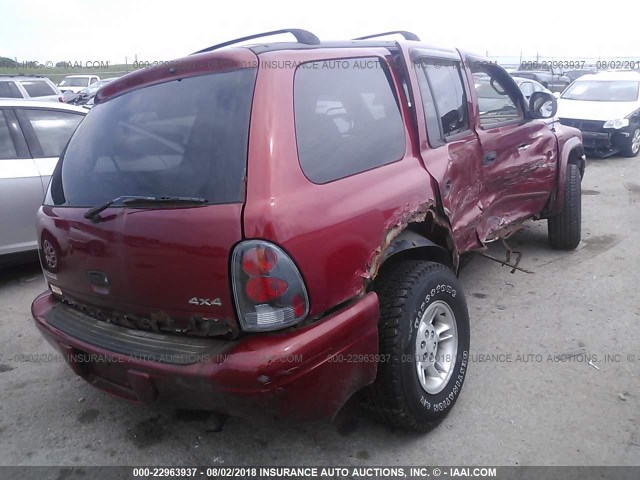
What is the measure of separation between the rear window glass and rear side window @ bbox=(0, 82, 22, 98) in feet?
40.4

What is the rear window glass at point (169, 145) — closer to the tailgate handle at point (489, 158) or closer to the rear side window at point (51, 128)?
the tailgate handle at point (489, 158)

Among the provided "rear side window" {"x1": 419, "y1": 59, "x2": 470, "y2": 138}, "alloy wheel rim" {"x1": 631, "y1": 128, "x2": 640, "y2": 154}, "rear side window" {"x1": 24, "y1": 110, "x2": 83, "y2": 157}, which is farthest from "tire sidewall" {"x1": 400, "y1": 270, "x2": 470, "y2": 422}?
"alloy wheel rim" {"x1": 631, "y1": 128, "x2": 640, "y2": 154}

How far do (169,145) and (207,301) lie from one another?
0.68 m

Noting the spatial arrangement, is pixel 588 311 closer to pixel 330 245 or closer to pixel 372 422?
pixel 372 422

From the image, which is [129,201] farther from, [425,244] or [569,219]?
[569,219]

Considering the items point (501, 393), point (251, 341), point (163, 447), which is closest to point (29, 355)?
point (163, 447)

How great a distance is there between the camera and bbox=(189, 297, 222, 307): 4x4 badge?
1917 mm

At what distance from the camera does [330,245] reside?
2.00m

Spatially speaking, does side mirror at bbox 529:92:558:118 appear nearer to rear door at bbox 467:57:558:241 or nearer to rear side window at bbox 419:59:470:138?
rear door at bbox 467:57:558:241

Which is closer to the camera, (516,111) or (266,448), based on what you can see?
(266,448)

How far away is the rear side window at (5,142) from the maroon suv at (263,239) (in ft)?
7.55

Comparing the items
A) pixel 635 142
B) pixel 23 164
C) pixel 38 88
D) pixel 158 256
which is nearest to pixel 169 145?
pixel 158 256

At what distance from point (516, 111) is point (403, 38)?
152 centimetres

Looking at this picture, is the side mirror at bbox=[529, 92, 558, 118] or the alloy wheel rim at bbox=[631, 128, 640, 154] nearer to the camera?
the side mirror at bbox=[529, 92, 558, 118]
